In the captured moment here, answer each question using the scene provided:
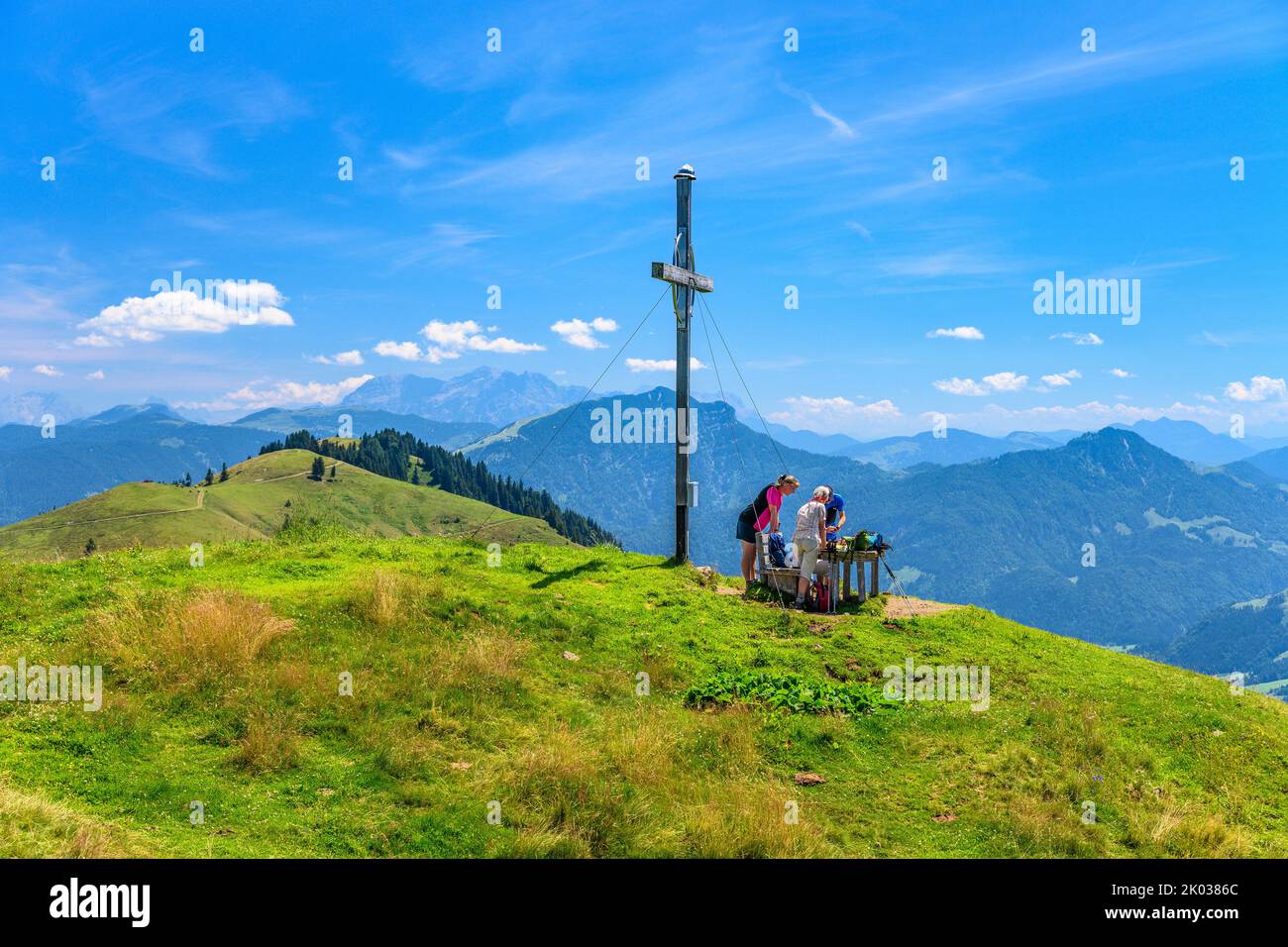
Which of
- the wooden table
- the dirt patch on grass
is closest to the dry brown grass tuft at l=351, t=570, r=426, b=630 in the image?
the wooden table

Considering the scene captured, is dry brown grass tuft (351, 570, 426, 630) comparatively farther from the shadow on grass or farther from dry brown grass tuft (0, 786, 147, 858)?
dry brown grass tuft (0, 786, 147, 858)

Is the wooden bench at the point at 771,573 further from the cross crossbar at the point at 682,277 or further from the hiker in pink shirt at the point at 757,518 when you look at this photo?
the cross crossbar at the point at 682,277

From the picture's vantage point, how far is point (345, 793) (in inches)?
351

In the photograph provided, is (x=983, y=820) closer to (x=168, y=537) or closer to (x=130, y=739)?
(x=130, y=739)

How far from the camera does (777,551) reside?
20625mm

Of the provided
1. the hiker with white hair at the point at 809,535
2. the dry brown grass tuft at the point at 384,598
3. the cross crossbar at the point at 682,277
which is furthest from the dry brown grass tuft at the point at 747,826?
the cross crossbar at the point at 682,277

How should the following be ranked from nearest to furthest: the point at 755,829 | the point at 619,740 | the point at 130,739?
the point at 755,829 < the point at 130,739 < the point at 619,740

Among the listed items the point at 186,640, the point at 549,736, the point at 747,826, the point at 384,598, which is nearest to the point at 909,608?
the point at 549,736

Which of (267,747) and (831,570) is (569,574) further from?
(267,747)

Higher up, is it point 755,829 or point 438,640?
point 438,640

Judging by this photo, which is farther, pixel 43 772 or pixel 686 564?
pixel 686 564
